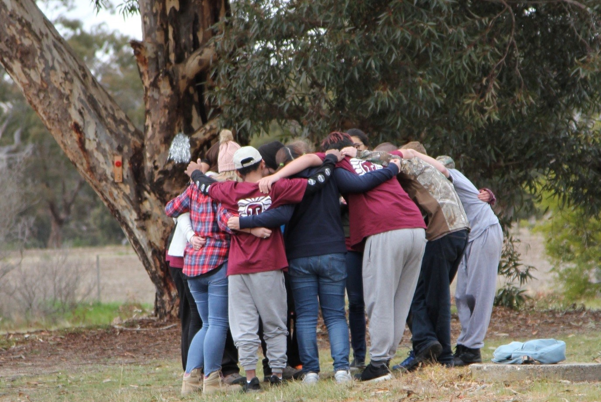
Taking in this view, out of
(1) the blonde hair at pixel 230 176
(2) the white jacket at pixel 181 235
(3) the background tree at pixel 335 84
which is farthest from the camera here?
(3) the background tree at pixel 335 84

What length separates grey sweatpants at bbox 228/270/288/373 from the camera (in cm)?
525

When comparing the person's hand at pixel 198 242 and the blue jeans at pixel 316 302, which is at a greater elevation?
the person's hand at pixel 198 242

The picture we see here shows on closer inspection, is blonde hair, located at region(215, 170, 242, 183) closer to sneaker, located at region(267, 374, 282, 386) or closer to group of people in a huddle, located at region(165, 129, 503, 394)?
group of people in a huddle, located at region(165, 129, 503, 394)

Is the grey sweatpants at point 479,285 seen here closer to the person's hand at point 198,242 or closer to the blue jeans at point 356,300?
the blue jeans at point 356,300

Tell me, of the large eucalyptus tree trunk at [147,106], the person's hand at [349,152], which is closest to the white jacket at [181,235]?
the person's hand at [349,152]

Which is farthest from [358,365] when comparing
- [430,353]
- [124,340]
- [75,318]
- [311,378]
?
[75,318]

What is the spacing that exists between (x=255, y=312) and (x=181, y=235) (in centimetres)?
97

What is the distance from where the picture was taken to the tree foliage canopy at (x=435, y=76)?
832 centimetres

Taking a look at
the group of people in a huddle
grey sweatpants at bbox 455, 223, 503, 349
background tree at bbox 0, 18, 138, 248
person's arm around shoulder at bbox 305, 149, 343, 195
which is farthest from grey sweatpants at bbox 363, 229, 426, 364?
background tree at bbox 0, 18, 138, 248

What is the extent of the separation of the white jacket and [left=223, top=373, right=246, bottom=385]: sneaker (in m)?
1.01

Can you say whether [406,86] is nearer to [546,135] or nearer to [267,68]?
[267,68]

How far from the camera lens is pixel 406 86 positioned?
332 inches

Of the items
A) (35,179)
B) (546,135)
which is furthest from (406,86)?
(35,179)

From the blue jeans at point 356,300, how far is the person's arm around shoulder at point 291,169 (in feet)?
2.82
